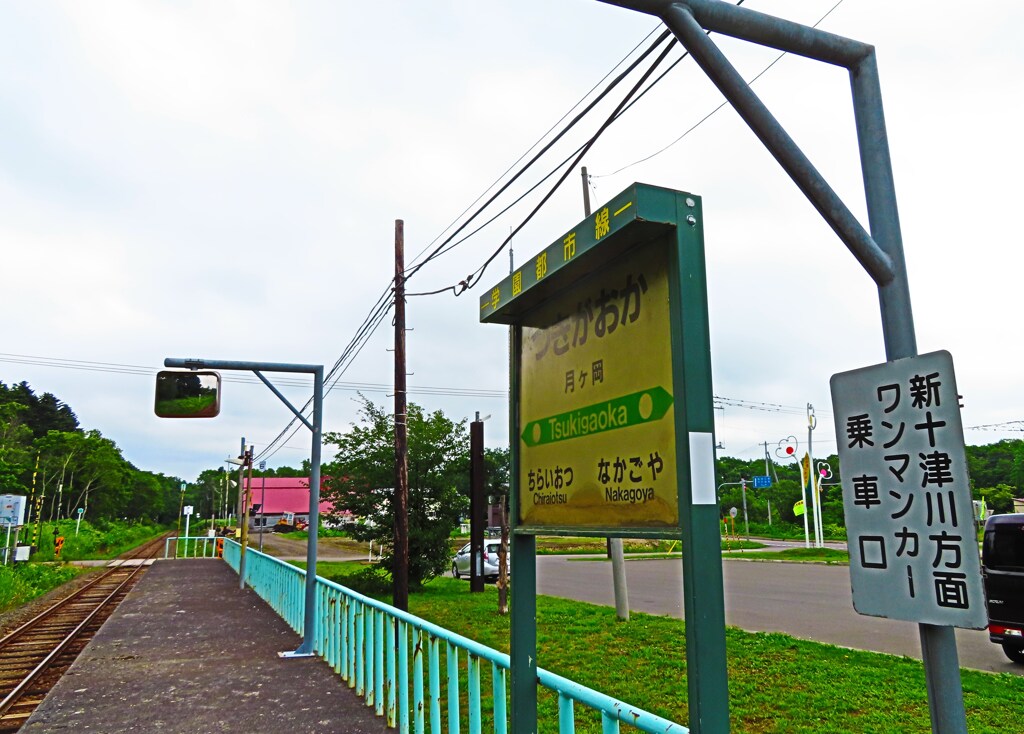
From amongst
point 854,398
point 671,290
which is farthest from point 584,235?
point 854,398

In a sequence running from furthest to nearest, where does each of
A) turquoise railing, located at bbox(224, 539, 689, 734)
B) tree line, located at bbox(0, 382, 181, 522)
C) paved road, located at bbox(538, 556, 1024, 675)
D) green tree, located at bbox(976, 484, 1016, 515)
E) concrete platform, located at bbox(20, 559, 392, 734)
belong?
1. green tree, located at bbox(976, 484, 1016, 515)
2. tree line, located at bbox(0, 382, 181, 522)
3. paved road, located at bbox(538, 556, 1024, 675)
4. concrete platform, located at bbox(20, 559, 392, 734)
5. turquoise railing, located at bbox(224, 539, 689, 734)

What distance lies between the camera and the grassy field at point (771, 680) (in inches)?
243

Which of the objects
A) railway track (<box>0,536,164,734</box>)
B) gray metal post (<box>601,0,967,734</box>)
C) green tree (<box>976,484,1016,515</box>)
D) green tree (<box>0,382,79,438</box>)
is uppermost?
green tree (<box>0,382,79,438</box>)

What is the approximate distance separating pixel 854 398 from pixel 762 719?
4.74 metres

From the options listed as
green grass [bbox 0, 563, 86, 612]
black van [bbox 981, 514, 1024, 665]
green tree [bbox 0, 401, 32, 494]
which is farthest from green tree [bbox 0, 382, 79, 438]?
black van [bbox 981, 514, 1024, 665]

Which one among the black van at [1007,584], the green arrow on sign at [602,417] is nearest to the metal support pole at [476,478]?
the black van at [1007,584]

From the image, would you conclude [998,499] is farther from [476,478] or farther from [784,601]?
[476,478]

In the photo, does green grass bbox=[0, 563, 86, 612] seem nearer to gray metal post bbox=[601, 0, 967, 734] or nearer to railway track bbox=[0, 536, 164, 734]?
railway track bbox=[0, 536, 164, 734]

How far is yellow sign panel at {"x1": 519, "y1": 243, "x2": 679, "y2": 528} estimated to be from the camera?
230 cm

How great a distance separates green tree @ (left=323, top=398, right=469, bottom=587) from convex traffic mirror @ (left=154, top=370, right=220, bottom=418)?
23.8 ft

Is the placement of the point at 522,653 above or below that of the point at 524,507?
below

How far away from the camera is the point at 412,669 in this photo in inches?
265

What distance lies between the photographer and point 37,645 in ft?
40.3

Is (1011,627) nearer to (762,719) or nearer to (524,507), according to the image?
(762,719)
